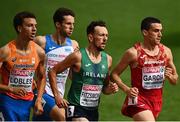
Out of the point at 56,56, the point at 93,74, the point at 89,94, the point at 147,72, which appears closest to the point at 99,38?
the point at 93,74

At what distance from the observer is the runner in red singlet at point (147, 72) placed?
347 inches

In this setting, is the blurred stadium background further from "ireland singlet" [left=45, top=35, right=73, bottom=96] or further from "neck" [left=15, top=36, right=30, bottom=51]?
"neck" [left=15, top=36, right=30, bottom=51]

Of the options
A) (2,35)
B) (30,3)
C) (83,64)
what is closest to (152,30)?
(83,64)

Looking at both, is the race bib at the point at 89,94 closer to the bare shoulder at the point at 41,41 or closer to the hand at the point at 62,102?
the hand at the point at 62,102

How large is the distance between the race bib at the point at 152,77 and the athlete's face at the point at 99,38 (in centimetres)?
78

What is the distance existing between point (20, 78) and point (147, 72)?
179 centimetres

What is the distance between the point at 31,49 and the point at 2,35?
10490mm

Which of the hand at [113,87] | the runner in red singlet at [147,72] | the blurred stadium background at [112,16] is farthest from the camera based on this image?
the blurred stadium background at [112,16]

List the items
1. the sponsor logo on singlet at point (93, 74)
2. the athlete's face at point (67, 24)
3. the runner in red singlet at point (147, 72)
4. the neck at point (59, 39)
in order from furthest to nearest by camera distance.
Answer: the neck at point (59, 39)
the athlete's face at point (67, 24)
the runner in red singlet at point (147, 72)
the sponsor logo on singlet at point (93, 74)

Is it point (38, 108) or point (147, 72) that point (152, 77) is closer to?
point (147, 72)

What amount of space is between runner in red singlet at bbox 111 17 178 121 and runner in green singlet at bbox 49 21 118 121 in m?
0.37

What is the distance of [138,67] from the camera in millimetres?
8867

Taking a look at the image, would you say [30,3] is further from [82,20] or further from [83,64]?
[83,64]

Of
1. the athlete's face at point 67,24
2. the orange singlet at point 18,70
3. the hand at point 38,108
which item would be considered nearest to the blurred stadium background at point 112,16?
the athlete's face at point 67,24
